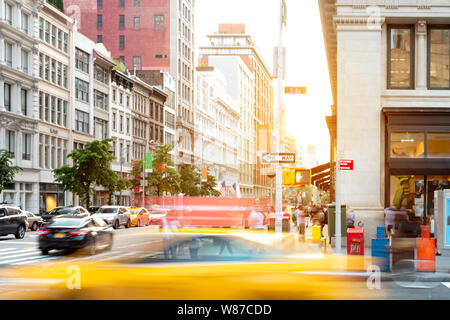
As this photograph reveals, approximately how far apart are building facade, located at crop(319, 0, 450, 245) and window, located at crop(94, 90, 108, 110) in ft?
149

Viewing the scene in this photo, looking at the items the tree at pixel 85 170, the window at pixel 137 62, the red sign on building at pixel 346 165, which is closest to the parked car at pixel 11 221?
the red sign on building at pixel 346 165

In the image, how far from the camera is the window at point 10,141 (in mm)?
51531

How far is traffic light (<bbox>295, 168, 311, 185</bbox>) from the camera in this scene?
23625 mm

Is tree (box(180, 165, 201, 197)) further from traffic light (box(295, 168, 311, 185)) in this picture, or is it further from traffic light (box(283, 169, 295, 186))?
traffic light (box(283, 169, 295, 186))

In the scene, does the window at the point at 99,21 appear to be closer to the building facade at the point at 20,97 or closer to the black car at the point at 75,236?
the building facade at the point at 20,97

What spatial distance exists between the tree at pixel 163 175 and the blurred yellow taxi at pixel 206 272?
202 ft

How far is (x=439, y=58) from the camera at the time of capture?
27266 millimetres

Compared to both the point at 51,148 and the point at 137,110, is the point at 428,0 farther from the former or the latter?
the point at 137,110

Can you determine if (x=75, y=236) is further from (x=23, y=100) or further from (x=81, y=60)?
(x=81, y=60)

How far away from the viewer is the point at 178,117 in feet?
313

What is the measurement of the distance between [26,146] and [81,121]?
37.5ft

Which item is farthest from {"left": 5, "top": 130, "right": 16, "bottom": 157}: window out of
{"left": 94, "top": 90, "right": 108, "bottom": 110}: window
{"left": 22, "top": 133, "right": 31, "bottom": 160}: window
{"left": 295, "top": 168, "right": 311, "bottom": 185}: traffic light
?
{"left": 295, "top": 168, "right": 311, "bottom": 185}: traffic light
